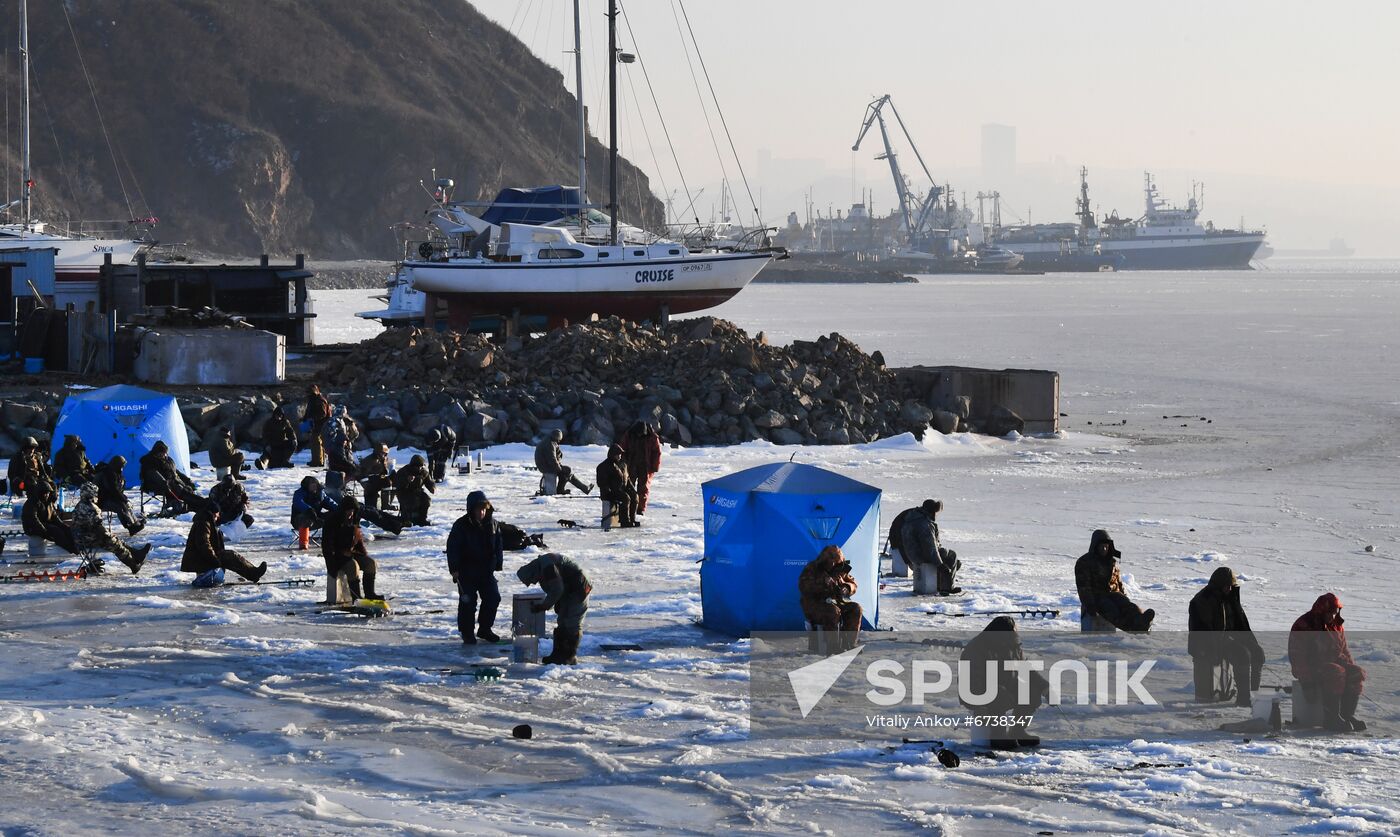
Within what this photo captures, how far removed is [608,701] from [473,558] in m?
2.01

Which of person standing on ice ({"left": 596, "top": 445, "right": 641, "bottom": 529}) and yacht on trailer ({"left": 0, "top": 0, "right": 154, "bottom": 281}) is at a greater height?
yacht on trailer ({"left": 0, "top": 0, "right": 154, "bottom": 281})

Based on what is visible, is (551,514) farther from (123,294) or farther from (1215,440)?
(123,294)

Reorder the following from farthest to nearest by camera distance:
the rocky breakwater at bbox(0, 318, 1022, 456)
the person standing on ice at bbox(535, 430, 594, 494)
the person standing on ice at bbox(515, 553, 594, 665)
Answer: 1. the rocky breakwater at bbox(0, 318, 1022, 456)
2. the person standing on ice at bbox(535, 430, 594, 494)
3. the person standing on ice at bbox(515, 553, 594, 665)

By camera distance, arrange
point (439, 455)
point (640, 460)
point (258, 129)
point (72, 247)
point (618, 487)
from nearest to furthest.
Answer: point (618, 487) → point (640, 460) → point (439, 455) → point (72, 247) → point (258, 129)

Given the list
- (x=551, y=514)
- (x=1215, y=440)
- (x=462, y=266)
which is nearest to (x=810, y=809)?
(x=551, y=514)

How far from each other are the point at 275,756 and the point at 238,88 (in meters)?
148

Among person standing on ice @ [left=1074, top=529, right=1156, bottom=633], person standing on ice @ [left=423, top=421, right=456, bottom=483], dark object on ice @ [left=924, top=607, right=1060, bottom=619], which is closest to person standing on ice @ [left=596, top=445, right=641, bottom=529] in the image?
person standing on ice @ [left=423, top=421, right=456, bottom=483]

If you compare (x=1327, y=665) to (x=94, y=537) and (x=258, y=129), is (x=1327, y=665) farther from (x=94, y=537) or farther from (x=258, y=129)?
(x=258, y=129)

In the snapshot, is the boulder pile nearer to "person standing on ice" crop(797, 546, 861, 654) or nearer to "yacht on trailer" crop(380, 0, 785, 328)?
"yacht on trailer" crop(380, 0, 785, 328)

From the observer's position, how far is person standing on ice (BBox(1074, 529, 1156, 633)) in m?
13.3

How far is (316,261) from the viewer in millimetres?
141000

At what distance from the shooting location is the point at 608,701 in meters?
11.3

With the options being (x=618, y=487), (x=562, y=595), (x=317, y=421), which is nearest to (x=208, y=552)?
(x=562, y=595)

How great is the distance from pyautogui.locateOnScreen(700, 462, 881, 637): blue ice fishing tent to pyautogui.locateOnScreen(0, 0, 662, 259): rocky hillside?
121 metres
